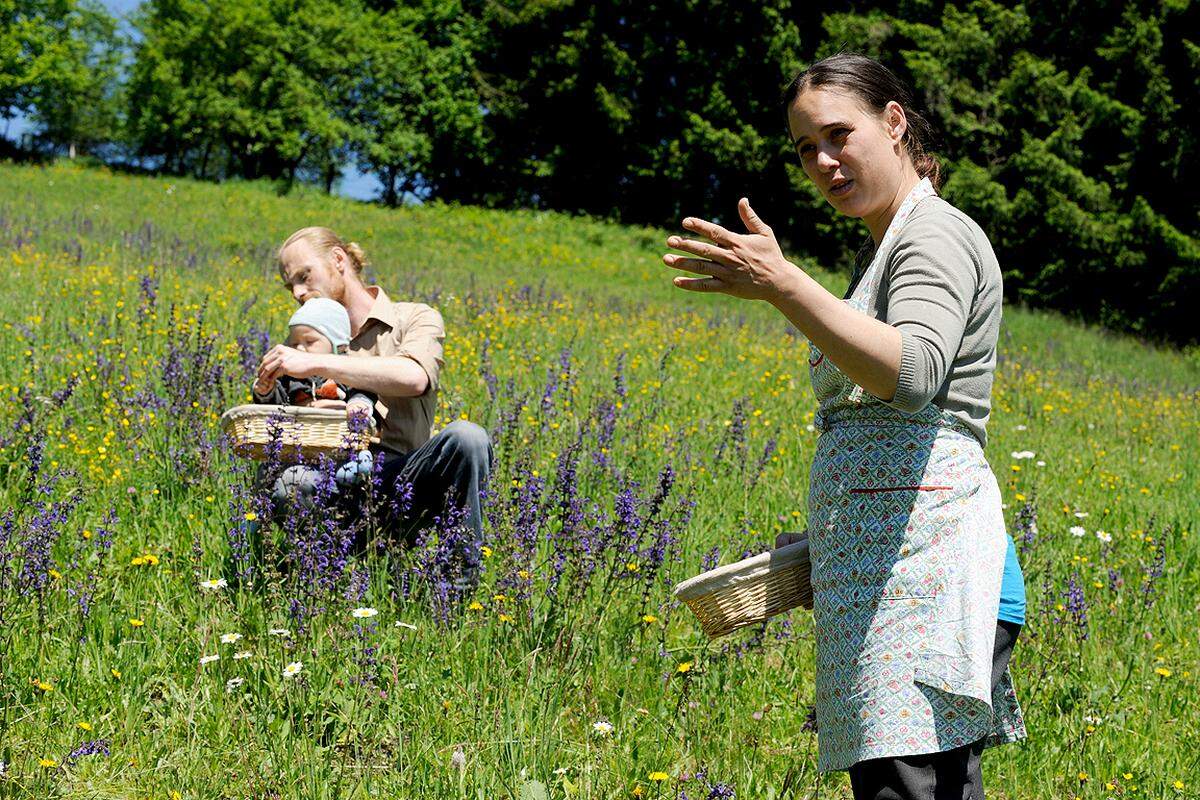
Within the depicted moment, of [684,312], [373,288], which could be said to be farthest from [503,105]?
[373,288]

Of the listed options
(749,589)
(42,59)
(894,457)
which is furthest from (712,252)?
(42,59)

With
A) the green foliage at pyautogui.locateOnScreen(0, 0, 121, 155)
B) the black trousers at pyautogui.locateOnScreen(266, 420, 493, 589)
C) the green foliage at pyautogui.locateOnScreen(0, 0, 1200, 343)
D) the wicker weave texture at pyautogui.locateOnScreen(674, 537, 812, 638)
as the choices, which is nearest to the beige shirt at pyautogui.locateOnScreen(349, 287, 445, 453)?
the black trousers at pyautogui.locateOnScreen(266, 420, 493, 589)

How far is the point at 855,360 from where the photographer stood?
1.58 metres

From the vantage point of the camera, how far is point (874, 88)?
196 centimetres

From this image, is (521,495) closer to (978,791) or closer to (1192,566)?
(978,791)

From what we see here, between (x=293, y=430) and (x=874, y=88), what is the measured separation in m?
2.15

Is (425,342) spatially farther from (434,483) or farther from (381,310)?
(434,483)

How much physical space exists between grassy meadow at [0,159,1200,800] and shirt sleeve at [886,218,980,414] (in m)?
1.23

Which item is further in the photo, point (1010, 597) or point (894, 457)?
point (1010, 597)

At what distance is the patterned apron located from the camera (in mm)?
1730

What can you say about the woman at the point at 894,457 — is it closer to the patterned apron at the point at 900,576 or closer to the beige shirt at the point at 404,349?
the patterned apron at the point at 900,576

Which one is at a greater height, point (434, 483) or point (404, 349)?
point (404, 349)

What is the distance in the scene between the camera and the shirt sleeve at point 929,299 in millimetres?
1590

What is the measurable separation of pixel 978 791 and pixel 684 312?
9.62 m
